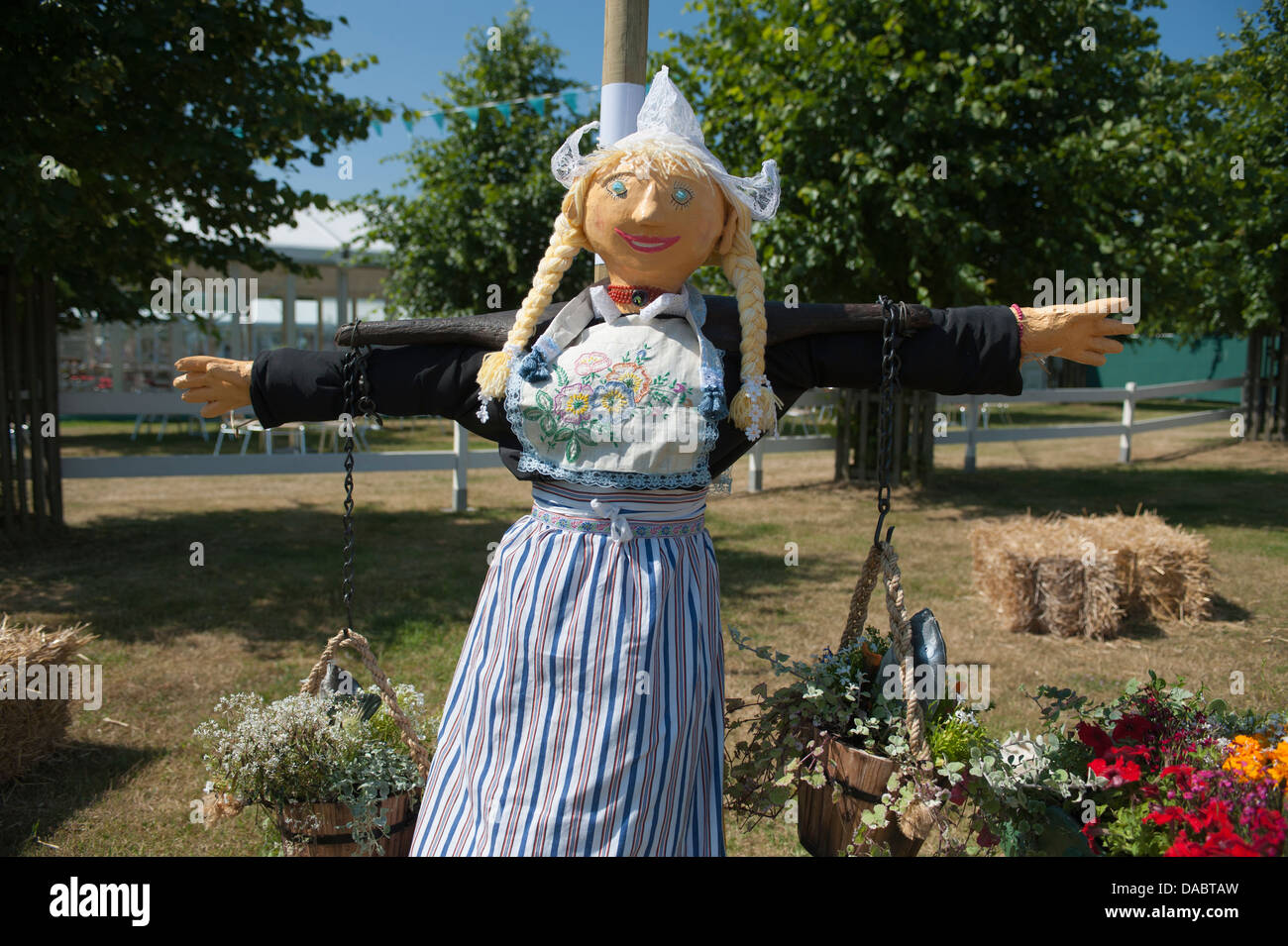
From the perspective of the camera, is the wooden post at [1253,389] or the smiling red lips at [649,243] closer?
the smiling red lips at [649,243]

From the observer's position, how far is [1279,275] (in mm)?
12609

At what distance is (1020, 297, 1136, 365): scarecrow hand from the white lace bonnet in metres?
0.78

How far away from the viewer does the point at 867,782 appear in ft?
7.88

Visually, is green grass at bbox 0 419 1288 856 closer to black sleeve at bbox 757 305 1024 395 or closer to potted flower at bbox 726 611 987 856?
potted flower at bbox 726 611 987 856

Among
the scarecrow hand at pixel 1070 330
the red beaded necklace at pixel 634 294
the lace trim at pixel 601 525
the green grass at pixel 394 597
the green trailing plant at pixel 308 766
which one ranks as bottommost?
the green grass at pixel 394 597

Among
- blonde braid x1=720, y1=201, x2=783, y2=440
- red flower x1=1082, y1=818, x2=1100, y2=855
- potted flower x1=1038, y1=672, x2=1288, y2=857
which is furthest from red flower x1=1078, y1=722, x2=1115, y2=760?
blonde braid x1=720, y1=201, x2=783, y2=440

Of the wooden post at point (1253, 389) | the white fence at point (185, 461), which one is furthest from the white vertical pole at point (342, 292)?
the wooden post at point (1253, 389)

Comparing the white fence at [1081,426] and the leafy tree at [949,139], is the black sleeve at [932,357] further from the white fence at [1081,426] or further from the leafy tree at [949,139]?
the white fence at [1081,426]

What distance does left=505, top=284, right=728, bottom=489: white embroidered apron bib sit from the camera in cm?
222

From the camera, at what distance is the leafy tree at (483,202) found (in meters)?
12.2

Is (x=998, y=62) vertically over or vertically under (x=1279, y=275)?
over

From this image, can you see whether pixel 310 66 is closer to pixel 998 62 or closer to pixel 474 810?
pixel 998 62
